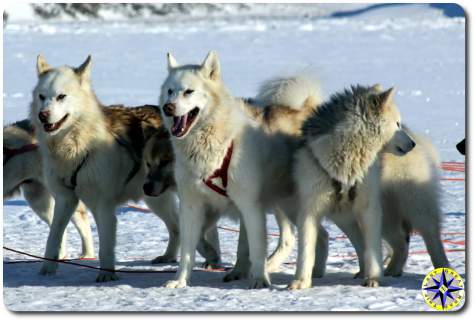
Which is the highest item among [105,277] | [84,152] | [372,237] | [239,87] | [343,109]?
[239,87]

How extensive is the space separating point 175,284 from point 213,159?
2.67 ft

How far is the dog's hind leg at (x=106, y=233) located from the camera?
19.2 feet

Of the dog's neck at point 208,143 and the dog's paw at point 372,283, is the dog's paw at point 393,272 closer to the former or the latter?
the dog's paw at point 372,283

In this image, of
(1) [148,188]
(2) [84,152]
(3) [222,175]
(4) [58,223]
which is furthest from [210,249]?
(3) [222,175]

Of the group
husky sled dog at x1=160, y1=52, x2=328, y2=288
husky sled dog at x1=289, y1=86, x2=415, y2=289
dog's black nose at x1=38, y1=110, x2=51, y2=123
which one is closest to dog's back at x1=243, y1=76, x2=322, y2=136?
husky sled dog at x1=160, y1=52, x2=328, y2=288

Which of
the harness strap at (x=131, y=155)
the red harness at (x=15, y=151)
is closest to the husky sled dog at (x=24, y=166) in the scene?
the red harness at (x=15, y=151)

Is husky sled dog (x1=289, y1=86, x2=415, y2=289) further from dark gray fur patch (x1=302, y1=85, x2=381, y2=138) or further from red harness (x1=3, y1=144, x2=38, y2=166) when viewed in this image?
red harness (x1=3, y1=144, x2=38, y2=166)

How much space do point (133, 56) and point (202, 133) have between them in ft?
48.8

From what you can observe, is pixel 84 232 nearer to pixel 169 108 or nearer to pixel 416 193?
pixel 169 108

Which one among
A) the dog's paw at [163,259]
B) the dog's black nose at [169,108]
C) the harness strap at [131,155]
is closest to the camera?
the dog's black nose at [169,108]

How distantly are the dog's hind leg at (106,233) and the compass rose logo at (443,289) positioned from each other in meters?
2.07

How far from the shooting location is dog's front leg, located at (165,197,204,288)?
5.35 metres

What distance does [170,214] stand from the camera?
268 inches

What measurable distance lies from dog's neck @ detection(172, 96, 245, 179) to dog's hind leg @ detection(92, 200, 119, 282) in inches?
32.6
